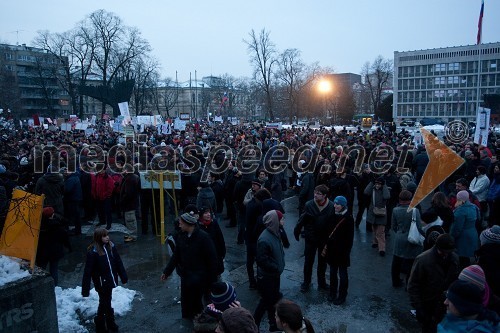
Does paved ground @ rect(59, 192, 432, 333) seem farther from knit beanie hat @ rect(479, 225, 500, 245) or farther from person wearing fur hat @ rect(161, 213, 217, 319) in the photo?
knit beanie hat @ rect(479, 225, 500, 245)

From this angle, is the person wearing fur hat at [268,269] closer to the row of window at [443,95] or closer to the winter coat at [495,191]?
the winter coat at [495,191]

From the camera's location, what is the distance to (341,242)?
571 centimetres

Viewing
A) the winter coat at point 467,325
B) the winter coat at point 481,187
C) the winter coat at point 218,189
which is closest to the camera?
the winter coat at point 467,325

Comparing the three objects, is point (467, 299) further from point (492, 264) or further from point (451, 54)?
point (451, 54)

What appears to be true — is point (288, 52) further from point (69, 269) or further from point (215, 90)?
point (69, 269)

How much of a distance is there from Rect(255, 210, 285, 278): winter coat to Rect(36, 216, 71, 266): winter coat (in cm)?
332

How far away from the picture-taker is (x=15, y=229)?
4.75 m

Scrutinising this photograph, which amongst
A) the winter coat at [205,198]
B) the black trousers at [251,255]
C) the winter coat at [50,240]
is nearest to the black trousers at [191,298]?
the black trousers at [251,255]

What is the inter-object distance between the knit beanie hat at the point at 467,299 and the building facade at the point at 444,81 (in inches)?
3415

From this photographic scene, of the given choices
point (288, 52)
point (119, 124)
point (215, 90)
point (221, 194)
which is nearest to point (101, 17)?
point (288, 52)

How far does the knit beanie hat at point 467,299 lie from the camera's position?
9.11ft

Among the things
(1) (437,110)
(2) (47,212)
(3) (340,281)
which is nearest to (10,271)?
(2) (47,212)

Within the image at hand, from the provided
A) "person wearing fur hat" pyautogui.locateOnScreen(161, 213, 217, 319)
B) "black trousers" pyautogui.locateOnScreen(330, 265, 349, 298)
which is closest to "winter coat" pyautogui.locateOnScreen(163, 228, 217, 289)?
"person wearing fur hat" pyautogui.locateOnScreen(161, 213, 217, 319)

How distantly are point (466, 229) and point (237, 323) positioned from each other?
5.08 metres
